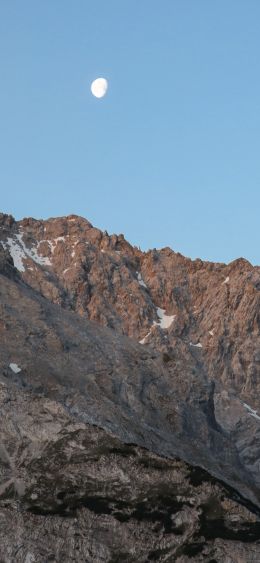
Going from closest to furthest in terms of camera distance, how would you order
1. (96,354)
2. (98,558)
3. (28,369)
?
(98,558)
(28,369)
(96,354)

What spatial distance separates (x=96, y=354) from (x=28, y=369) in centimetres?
2159

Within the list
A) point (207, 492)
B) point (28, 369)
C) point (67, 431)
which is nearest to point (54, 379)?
point (28, 369)

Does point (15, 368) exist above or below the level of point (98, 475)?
above

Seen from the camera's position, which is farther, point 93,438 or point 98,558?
point 93,438

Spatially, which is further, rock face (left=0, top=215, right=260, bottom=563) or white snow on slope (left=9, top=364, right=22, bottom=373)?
white snow on slope (left=9, top=364, right=22, bottom=373)

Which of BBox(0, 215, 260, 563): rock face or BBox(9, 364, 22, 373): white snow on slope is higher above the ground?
BBox(9, 364, 22, 373): white snow on slope

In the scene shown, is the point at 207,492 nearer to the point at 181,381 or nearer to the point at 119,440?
the point at 119,440

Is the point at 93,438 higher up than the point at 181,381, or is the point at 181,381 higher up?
the point at 181,381

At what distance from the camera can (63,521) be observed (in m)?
118

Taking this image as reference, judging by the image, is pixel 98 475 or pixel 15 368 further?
pixel 15 368

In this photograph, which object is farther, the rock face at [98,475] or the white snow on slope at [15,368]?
the white snow on slope at [15,368]

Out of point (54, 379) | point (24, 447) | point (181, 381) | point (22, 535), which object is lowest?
point (22, 535)

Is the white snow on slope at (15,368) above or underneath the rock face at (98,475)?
above

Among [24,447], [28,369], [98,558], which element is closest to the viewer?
[98,558]
